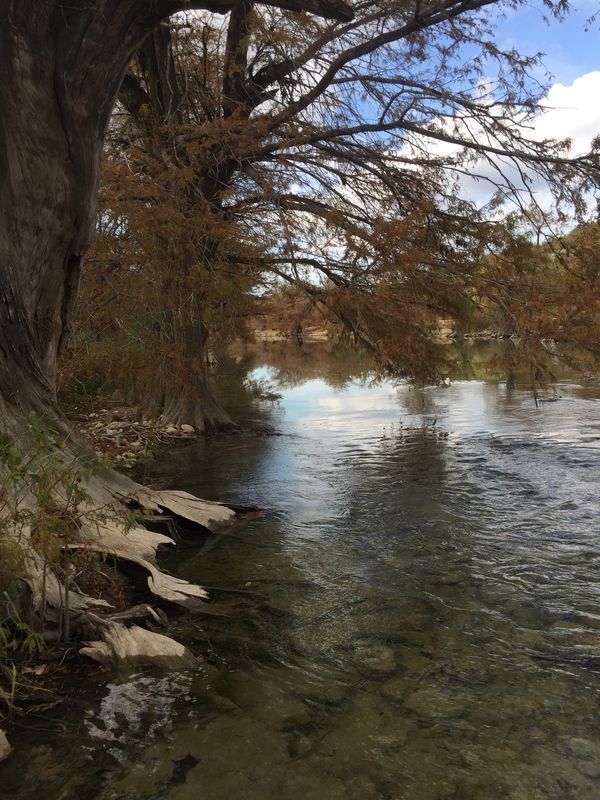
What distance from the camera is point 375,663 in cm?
379

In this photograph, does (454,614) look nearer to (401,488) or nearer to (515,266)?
(401,488)

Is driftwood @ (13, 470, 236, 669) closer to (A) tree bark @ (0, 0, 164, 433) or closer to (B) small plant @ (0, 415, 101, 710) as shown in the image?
(B) small plant @ (0, 415, 101, 710)

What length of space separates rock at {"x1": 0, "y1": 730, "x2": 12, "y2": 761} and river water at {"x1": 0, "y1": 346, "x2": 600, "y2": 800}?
0.04 meters

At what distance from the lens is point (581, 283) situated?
30.8ft

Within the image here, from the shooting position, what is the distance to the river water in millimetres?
2811

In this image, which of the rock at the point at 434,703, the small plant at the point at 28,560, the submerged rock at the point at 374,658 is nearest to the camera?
the rock at the point at 434,703

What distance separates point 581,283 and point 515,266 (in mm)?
1219

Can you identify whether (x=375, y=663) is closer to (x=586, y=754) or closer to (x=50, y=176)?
(x=586, y=754)

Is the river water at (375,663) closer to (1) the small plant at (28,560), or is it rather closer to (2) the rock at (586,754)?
(2) the rock at (586,754)

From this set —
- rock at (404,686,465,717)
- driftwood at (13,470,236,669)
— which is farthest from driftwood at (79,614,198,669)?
rock at (404,686,465,717)

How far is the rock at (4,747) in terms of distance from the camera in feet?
9.42

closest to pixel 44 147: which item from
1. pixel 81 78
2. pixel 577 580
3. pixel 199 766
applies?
pixel 81 78

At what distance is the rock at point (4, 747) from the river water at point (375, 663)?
0.14 ft

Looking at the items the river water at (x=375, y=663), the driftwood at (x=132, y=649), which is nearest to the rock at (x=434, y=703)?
the river water at (x=375, y=663)
